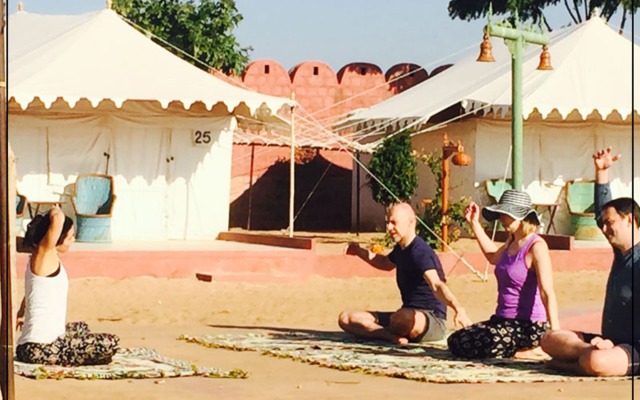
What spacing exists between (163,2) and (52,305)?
21019mm

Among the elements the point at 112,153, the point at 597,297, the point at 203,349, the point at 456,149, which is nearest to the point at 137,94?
the point at 112,153

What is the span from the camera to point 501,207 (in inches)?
345

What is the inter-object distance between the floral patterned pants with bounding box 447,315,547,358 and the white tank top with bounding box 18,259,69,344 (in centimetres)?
252

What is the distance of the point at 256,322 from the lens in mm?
12195

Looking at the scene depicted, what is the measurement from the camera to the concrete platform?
611 inches

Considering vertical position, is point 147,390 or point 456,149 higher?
point 456,149

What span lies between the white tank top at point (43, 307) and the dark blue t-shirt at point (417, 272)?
8.04 feet

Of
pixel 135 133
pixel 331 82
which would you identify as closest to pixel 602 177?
pixel 135 133

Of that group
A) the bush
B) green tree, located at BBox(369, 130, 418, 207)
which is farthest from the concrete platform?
green tree, located at BBox(369, 130, 418, 207)

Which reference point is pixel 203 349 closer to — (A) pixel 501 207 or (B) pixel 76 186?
(A) pixel 501 207

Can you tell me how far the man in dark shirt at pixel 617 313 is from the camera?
7.69m

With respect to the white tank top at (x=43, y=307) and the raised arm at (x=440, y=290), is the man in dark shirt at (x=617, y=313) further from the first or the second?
the white tank top at (x=43, y=307)

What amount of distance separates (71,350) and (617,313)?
316 cm

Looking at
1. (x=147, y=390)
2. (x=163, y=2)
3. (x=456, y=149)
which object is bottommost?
(x=147, y=390)
